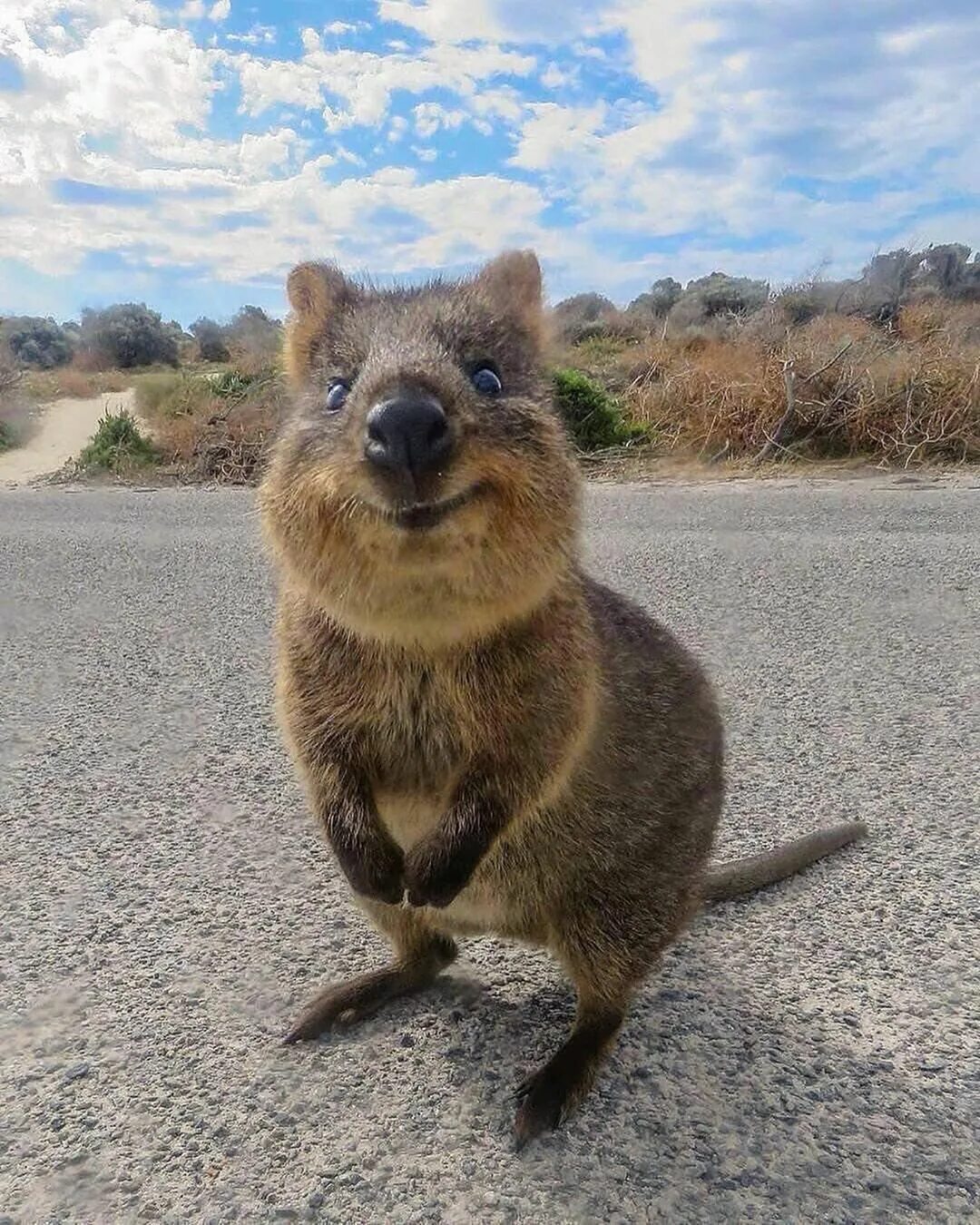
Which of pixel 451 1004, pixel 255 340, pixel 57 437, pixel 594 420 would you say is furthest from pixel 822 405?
pixel 57 437

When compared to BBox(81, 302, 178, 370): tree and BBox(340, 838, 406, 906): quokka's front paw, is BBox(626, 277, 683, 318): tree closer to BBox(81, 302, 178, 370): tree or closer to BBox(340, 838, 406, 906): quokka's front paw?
BBox(81, 302, 178, 370): tree

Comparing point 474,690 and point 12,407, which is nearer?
point 474,690

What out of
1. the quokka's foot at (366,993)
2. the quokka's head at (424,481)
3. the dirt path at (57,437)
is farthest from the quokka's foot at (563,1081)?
the dirt path at (57,437)

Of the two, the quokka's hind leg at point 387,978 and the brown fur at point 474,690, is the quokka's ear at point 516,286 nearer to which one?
the brown fur at point 474,690

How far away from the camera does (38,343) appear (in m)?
36.9

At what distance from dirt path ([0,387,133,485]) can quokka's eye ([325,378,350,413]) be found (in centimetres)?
1570

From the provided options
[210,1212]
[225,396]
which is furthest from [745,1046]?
[225,396]

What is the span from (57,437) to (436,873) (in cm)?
2047

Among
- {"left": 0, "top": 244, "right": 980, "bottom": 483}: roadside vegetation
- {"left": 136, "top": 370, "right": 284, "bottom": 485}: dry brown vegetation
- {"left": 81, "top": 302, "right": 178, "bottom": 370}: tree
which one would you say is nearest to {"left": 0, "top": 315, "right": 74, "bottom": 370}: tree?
{"left": 81, "top": 302, "right": 178, "bottom": 370}: tree

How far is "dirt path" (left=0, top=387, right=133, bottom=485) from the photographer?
18.0 metres

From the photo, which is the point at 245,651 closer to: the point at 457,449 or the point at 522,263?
the point at 522,263

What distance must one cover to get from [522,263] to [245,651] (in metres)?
4.14

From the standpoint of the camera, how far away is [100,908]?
12.0ft

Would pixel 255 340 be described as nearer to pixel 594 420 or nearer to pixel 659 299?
pixel 594 420
